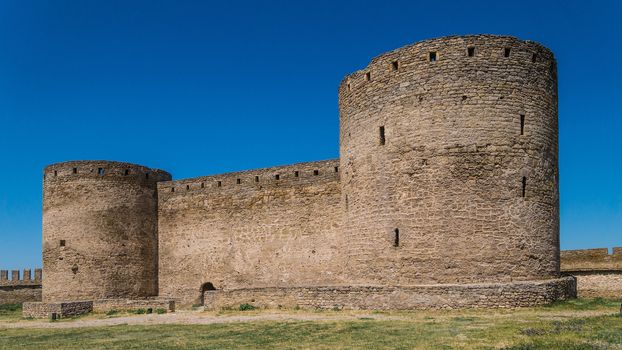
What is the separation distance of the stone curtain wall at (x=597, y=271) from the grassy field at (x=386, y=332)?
555 centimetres

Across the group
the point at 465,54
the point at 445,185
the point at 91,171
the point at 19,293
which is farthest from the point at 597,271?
the point at 19,293

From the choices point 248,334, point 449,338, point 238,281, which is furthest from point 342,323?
point 238,281

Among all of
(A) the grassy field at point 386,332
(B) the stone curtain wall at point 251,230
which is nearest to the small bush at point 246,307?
(A) the grassy field at point 386,332

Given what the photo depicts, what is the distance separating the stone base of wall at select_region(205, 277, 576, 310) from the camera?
1448cm

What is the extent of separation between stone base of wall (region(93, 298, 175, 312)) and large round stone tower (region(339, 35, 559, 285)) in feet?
24.7

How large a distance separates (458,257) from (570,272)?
7870mm

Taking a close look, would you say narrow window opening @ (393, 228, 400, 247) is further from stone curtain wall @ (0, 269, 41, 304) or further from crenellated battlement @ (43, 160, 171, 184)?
stone curtain wall @ (0, 269, 41, 304)

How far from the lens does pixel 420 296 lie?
1500 cm

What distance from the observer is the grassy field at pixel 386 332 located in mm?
10008

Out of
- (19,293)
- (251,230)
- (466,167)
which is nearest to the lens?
(466,167)

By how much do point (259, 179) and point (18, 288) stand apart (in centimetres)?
1507

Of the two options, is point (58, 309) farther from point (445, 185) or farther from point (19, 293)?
point (445, 185)

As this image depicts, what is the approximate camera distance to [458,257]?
51.7 ft

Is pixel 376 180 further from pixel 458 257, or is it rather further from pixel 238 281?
pixel 238 281
